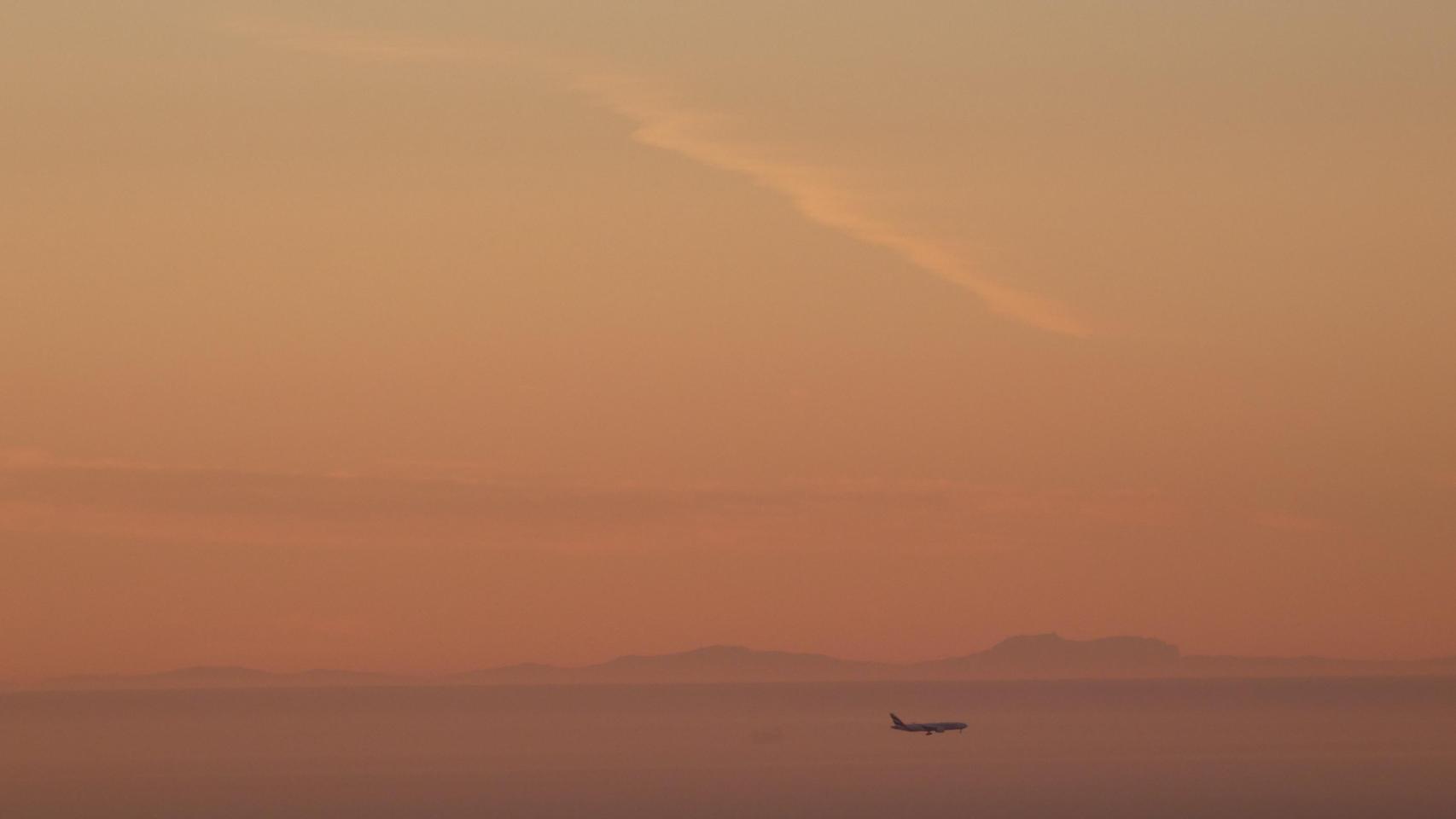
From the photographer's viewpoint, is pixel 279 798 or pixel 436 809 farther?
pixel 279 798

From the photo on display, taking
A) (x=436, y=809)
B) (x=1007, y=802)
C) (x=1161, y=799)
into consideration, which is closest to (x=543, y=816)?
(x=436, y=809)

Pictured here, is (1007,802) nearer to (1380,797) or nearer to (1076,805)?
(1076,805)

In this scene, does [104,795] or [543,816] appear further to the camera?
[104,795]

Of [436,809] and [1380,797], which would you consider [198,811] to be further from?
[1380,797]

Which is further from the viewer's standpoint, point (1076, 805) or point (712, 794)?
point (712, 794)

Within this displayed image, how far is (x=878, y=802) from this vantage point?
186m

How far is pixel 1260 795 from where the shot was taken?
19500cm

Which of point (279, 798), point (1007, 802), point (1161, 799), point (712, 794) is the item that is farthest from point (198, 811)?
point (1161, 799)

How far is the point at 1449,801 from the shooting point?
7298 inches

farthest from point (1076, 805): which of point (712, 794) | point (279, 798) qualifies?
point (279, 798)

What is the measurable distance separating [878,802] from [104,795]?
7214 centimetres

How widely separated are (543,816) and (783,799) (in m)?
24.6

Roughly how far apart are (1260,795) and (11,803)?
11158 centimetres

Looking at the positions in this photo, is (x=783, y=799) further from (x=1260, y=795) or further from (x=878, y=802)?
(x=1260, y=795)
